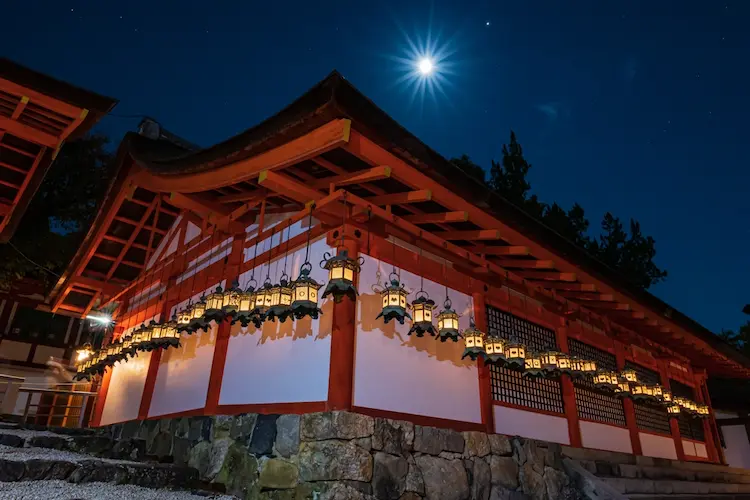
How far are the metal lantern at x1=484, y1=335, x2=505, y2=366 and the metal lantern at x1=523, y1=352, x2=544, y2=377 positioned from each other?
97 centimetres

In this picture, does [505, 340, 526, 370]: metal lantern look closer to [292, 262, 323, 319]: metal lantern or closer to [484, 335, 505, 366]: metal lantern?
[484, 335, 505, 366]: metal lantern

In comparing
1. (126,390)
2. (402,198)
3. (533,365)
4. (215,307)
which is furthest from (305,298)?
(126,390)

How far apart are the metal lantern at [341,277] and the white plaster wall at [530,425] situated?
411 cm

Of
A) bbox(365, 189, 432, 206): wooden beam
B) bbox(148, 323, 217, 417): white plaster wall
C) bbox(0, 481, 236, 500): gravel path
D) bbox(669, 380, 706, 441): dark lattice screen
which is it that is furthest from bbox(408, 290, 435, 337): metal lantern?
bbox(669, 380, 706, 441): dark lattice screen

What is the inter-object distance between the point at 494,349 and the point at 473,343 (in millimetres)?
461

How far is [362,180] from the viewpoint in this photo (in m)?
6.88

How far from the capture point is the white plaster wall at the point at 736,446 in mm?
20562

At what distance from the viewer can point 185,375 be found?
9617 millimetres

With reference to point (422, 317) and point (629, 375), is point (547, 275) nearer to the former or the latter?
point (629, 375)

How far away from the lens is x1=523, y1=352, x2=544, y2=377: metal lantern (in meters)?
8.98

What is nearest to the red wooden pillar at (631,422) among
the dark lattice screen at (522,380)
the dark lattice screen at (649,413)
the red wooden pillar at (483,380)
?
the dark lattice screen at (649,413)

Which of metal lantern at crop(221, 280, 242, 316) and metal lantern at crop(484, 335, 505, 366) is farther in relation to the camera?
metal lantern at crop(484, 335, 505, 366)

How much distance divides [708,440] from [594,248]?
967 centimetres

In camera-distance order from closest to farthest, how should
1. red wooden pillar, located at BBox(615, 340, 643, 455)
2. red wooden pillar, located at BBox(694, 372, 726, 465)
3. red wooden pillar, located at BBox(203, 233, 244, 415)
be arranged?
red wooden pillar, located at BBox(203, 233, 244, 415) < red wooden pillar, located at BBox(615, 340, 643, 455) < red wooden pillar, located at BBox(694, 372, 726, 465)
